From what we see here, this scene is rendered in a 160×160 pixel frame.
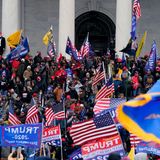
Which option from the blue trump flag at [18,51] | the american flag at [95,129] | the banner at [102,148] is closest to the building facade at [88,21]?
the blue trump flag at [18,51]

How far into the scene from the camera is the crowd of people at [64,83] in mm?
21398

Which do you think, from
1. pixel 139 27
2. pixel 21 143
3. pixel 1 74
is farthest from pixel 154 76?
pixel 139 27

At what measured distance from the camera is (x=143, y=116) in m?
7.40

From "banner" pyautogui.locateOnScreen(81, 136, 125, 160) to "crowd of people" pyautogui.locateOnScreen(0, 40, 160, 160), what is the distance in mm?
7471

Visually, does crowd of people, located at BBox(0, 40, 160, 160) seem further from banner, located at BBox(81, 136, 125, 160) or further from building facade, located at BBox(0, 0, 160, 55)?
building facade, located at BBox(0, 0, 160, 55)

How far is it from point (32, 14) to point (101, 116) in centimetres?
3006

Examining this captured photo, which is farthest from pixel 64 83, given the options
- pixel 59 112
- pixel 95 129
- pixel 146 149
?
pixel 146 149

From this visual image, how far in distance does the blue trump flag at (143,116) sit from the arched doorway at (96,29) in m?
33.9

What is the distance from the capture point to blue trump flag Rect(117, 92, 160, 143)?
726 cm

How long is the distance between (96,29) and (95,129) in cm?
3029

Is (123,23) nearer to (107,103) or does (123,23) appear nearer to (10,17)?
(10,17)

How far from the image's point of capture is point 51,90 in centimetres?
2528

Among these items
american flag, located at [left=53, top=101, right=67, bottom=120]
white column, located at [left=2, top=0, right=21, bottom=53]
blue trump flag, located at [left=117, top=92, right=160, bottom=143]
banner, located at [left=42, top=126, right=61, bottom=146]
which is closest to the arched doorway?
white column, located at [left=2, top=0, right=21, bottom=53]

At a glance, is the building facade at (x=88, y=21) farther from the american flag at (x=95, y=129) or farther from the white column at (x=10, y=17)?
the american flag at (x=95, y=129)
